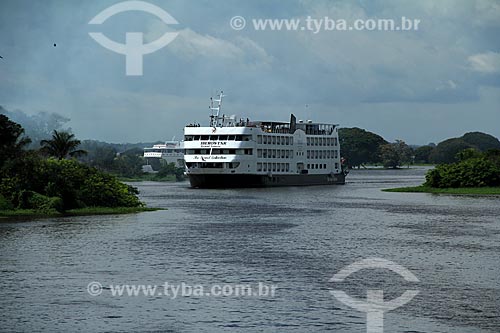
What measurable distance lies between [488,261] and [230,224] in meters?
20.5

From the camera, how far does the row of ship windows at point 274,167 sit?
104188 millimetres

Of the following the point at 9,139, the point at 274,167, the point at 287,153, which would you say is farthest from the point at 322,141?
the point at 9,139

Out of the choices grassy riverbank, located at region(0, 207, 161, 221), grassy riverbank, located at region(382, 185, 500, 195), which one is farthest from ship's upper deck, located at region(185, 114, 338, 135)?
grassy riverbank, located at region(0, 207, 161, 221)

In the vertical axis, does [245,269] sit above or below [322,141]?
below

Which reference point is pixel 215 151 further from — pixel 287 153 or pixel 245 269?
pixel 245 269

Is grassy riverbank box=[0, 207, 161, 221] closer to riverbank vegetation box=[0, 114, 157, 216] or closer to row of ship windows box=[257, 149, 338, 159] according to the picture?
riverbank vegetation box=[0, 114, 157, 216]

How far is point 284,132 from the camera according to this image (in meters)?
112

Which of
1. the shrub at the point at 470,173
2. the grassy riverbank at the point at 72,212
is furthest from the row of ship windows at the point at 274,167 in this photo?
the grassy riverbank at the point at 72,212

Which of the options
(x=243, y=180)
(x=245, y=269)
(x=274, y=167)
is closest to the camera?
(x=245, y=269)

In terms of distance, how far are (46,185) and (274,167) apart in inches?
2253

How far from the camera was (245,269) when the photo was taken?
31.1m

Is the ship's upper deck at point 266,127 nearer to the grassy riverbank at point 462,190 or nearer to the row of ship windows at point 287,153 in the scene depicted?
the row of ship windows at point 287,153

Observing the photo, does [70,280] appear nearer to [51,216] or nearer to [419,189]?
[51,216]

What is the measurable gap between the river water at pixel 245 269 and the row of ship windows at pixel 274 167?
45888 mm
